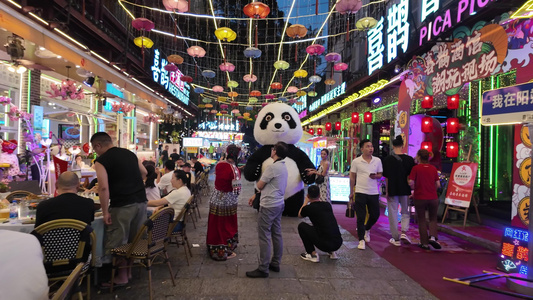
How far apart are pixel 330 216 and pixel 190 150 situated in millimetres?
15121

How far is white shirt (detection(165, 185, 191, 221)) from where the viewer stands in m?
5.00

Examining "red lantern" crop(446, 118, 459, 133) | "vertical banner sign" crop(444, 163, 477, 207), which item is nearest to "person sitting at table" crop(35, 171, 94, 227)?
"vertical banner sign" crop(444, 163, 477, 207)

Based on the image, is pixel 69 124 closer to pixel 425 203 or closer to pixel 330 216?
pixel 330 216

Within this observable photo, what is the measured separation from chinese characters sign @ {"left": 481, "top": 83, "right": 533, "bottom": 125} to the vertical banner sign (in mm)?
3003

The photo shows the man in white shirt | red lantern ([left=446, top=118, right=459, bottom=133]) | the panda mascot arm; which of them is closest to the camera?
the panda mascot arm

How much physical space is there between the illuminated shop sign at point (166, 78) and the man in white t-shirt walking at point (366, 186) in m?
9.70

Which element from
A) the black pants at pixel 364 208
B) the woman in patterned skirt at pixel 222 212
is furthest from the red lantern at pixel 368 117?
the woman in patterned skirt at pixel 222 212

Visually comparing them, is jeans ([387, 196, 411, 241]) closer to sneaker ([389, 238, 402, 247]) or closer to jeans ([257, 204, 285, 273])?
→ sneaker ([389, 238, 402, 247])

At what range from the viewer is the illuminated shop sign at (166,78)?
1297 centimetres

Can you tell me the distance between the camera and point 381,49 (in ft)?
35.2

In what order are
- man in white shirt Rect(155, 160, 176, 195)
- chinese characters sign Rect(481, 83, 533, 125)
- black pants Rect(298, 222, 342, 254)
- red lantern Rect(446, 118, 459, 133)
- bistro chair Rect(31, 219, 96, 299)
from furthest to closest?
red lantern Rect(446, 118, 459, 133), man in white shirt Rect(155, 160, 176, 195), black pants Rect(298, 222, 342, 254), chinese characters sign Rect(481, 83, 533, 125), bistro chair Rect(31, 219, 96, 299)

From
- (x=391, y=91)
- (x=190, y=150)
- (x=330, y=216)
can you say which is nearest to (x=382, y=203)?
(x=391, y=91)

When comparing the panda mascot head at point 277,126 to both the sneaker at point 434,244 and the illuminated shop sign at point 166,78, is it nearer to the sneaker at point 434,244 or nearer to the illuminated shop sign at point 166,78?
the sneaker at point 434,244

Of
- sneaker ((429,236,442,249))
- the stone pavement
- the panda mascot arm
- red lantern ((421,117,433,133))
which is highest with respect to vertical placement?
red lantern ((421,117,433,133))
